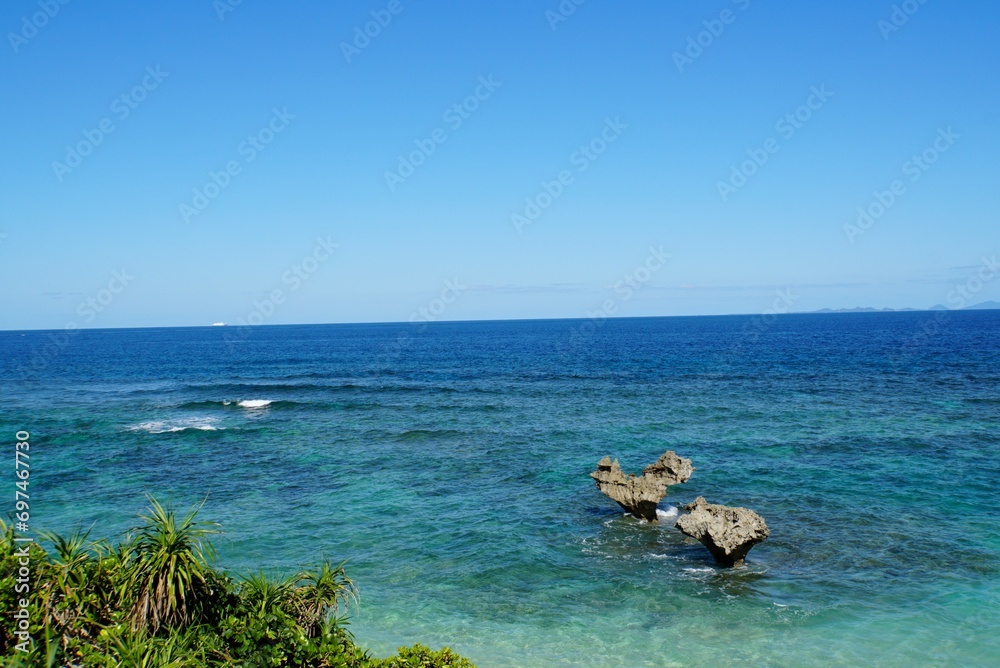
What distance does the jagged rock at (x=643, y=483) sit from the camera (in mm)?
27312

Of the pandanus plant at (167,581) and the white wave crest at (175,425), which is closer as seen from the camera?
the pandanus plant at (167,581)

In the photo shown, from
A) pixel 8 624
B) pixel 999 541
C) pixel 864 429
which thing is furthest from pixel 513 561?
pixel 864 429

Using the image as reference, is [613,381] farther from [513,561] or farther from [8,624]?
[8,624]

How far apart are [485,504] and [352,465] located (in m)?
10.9

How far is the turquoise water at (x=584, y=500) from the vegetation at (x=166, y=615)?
6741 mm

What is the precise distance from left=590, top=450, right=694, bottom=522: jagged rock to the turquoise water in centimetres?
81

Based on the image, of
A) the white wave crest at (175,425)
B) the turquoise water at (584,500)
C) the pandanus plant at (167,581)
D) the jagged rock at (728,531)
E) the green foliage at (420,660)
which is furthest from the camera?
the white wave crest at (175,425)

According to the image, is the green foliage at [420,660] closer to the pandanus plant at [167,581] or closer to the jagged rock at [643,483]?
the pandanus plant at [167,581]

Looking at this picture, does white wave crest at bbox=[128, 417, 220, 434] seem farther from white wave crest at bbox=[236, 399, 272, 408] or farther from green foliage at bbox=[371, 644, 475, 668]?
green foliage at bbox=[371, 644, 475, 668]

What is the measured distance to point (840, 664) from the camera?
16.5 m

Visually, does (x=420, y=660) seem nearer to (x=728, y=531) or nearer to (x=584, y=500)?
(x=728, y=531)

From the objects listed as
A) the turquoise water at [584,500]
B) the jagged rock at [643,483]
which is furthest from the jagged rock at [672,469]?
the turquoise water at [584,500]

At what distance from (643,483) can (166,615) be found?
65.7ft

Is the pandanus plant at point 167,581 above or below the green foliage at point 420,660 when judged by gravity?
Answer: above
